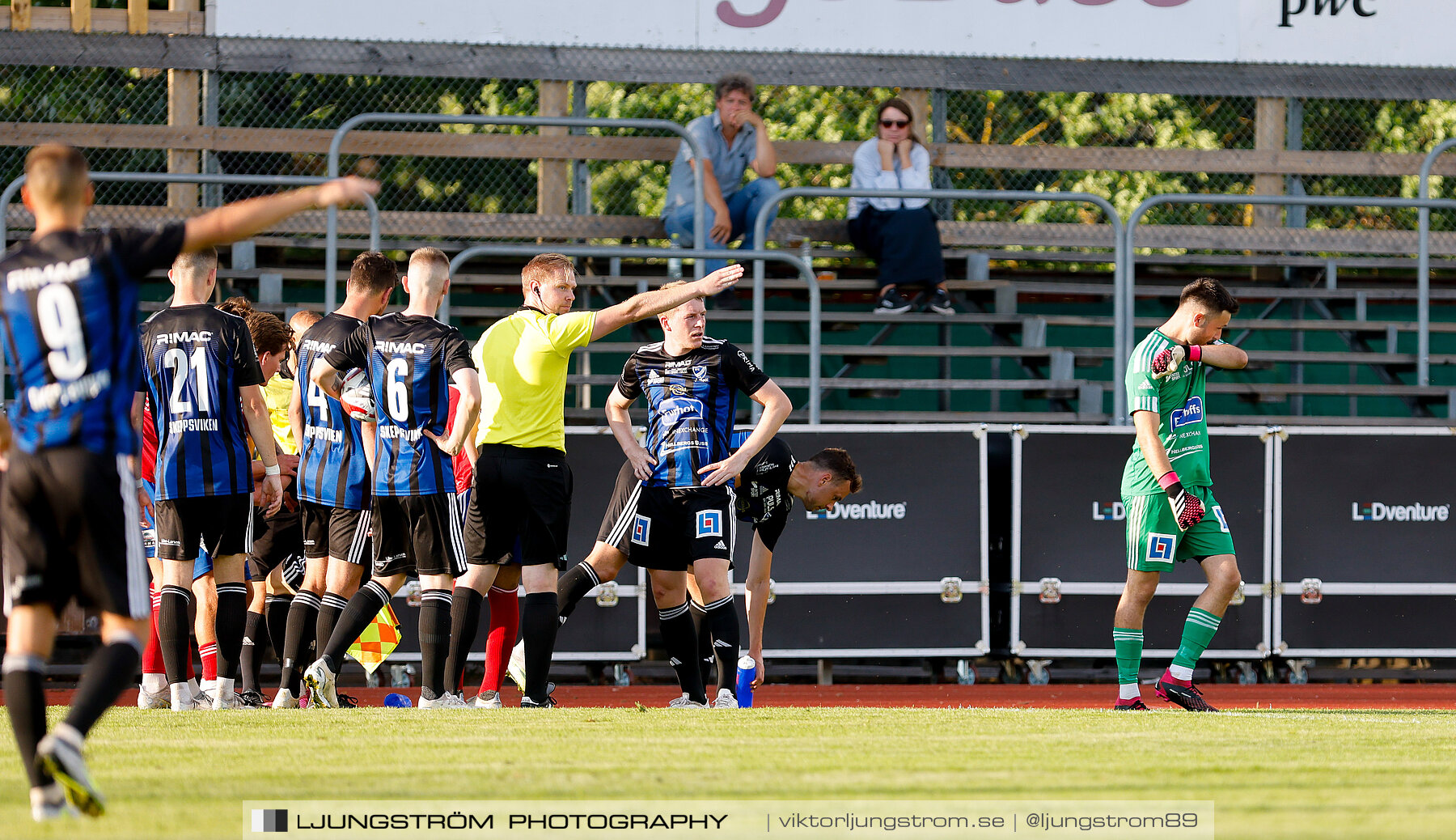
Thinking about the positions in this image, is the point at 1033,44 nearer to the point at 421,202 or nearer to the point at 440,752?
the point at 421,202

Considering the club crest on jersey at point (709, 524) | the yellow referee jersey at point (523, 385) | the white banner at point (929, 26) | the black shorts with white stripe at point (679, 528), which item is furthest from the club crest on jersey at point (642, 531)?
the white banner at point (929, 26)

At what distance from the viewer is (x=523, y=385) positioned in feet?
25.7

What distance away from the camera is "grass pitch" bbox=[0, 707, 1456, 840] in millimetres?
4418

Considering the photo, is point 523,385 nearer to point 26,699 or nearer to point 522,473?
point 522,473

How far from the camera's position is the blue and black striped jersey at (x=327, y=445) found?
8.11m

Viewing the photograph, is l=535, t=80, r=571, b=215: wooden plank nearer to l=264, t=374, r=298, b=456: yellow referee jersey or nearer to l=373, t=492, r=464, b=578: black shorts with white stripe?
l=264, t=374, r=298, b=456: yellow referee jersey

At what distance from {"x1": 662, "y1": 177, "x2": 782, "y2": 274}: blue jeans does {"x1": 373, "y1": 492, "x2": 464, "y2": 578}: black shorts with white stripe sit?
230 inches

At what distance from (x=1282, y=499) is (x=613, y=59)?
22.7 feet

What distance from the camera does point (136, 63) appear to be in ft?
46.8

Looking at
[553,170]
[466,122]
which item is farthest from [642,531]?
[553,170]

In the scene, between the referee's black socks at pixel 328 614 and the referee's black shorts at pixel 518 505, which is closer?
the referee's black shorts at pixel 518 505

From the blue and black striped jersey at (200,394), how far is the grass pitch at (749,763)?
44.2 inches

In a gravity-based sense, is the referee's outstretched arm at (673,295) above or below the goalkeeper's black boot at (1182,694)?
above

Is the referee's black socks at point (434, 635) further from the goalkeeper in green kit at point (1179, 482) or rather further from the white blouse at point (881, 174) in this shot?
the white blouse at point (881, 174)
